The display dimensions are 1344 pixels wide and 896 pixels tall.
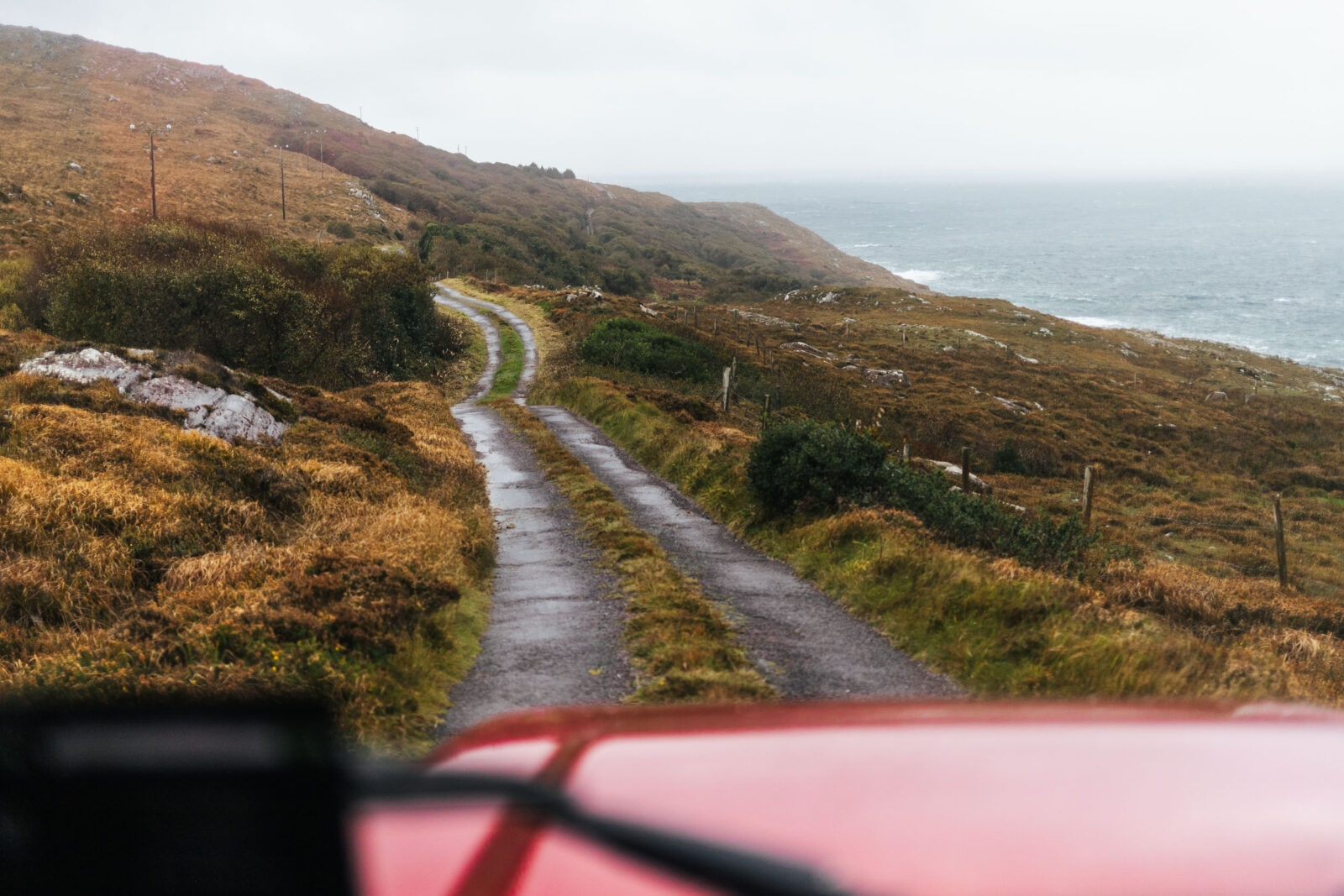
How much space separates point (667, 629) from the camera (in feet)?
29.2

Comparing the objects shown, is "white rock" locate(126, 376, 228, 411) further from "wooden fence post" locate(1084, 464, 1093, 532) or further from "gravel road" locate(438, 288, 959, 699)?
"wooden fence post" locate(1084, 464, 1093, 532)

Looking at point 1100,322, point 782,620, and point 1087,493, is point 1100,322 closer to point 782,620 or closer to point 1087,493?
point 1087,493

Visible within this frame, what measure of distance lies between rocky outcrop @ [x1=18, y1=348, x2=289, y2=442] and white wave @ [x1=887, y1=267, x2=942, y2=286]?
157831 mm

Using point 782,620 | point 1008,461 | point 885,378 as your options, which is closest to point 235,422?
point 782,620

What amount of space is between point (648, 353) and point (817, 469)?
972 inches

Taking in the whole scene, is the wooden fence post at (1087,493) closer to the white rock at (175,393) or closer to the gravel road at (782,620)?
the gravel road at (782,620)

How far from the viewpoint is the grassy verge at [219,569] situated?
21.9 ft

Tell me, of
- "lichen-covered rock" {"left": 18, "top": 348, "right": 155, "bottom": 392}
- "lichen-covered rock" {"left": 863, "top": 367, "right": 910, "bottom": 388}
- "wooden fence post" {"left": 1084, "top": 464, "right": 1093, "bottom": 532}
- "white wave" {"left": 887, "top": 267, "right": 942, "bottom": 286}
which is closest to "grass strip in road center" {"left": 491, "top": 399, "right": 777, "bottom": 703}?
"lichen-covered rock" {"left": 18, "top": 348, "right": 155, "bottom": 392}

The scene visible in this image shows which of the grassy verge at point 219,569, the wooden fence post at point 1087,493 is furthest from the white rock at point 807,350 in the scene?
the grassy verge at point 219,569

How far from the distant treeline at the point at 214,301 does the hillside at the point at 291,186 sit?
12521mm

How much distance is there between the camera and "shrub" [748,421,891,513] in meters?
14.0

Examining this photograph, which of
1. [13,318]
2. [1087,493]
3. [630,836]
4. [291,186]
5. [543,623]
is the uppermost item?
[291,186]

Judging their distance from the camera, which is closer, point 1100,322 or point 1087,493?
point 1087,493

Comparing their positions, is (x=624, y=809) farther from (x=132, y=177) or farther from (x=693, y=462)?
(x=132, y=177)
